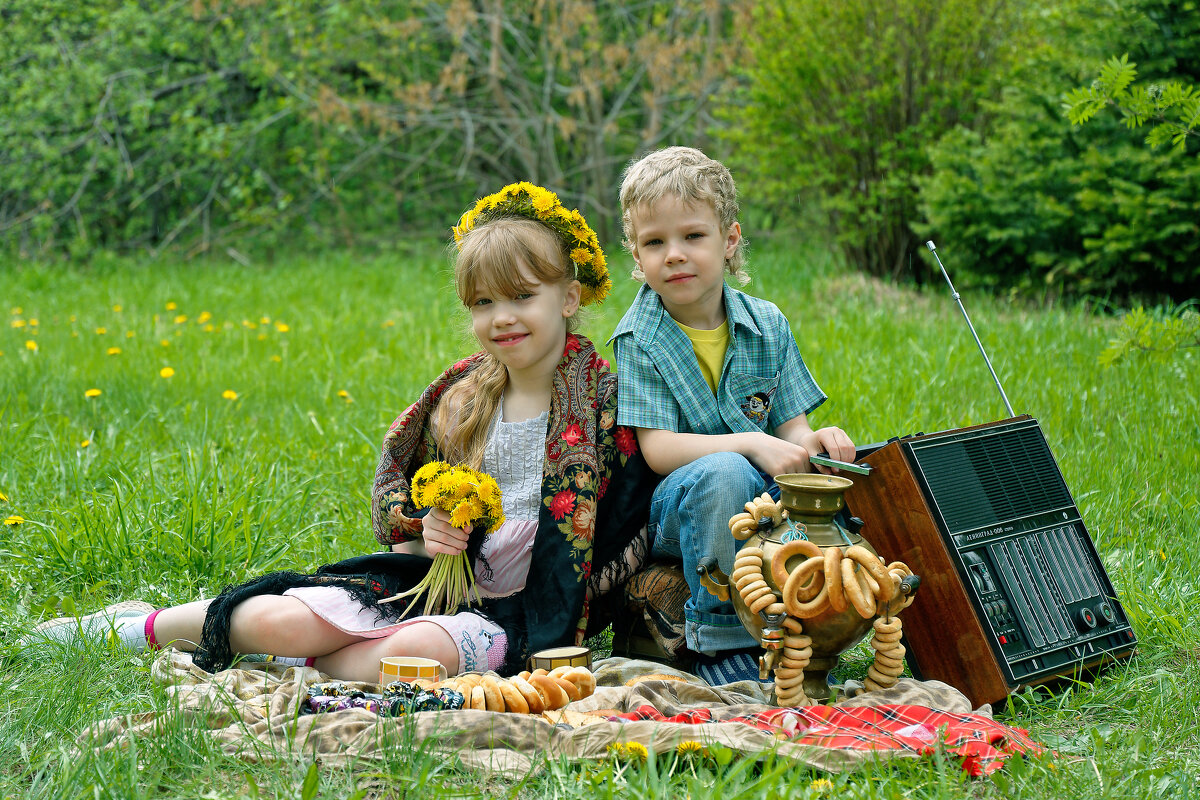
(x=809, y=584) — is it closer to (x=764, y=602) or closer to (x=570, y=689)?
(x=764, y=602)

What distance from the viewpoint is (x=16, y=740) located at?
212 centimetres

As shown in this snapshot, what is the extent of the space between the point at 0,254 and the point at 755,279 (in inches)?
278

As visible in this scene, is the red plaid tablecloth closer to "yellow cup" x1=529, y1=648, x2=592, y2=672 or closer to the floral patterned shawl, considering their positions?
"yellow cup" x1=529, y1=648, x2=592, y2=672

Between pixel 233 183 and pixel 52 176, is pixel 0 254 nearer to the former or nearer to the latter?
pixel 52 176

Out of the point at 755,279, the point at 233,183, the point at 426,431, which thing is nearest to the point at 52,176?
the point at 233,183

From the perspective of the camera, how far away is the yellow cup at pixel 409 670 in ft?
7.74

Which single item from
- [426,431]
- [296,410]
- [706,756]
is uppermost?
[296,410]

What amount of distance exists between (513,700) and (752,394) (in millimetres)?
1041

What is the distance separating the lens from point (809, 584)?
2.15 meters

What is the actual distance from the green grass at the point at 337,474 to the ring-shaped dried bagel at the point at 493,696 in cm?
26

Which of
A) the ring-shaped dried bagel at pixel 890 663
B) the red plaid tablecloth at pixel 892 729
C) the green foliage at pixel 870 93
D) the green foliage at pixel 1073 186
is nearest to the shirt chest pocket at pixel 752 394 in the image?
the ring-shaped dried bagel at pixel 890 663

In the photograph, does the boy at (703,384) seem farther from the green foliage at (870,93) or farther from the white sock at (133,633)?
the green foliage at (870,93)

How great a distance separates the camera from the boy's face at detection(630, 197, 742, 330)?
2.65m

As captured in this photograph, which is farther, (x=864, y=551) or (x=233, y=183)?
(x=233, y=183)
